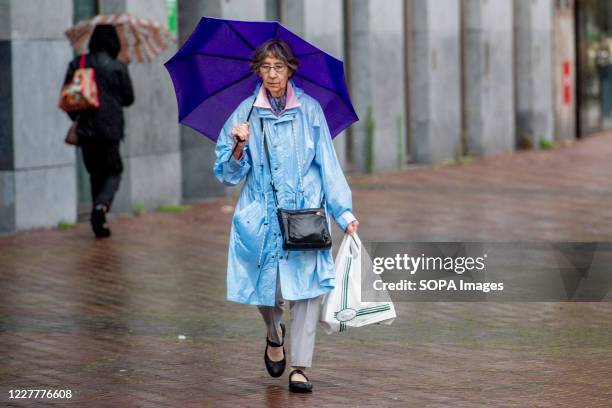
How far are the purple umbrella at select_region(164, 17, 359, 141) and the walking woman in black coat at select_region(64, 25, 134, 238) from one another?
18.5ft

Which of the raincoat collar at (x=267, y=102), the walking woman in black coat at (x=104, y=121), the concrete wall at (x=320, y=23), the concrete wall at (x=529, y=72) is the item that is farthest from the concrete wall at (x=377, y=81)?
the raincoat collar at (x=267, y=102)

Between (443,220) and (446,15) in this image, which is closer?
(443,220)

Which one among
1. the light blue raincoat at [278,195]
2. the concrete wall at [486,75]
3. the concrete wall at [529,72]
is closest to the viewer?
the light blue raincoat at [278,195]

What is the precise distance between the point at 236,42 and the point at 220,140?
50 centimetres

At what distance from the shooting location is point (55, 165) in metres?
14.4

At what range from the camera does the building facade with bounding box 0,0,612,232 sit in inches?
555

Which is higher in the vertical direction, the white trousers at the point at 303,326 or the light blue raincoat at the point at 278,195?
the light blue raincoat at the point at 278,195

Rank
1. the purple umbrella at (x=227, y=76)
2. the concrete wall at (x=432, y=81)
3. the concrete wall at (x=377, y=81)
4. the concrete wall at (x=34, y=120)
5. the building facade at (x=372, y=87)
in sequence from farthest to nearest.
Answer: the concrete wall at (x=432, y=81) < the concrete wall at (x=377, y=81) < the building facade at (x=372, y=87) < the concrete wall at (x=34, y=120) < the purple umbrella at (x=227, y=76)

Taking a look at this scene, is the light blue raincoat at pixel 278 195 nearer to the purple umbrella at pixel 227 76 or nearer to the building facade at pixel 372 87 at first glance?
the purple umbrella at pixel 227 76

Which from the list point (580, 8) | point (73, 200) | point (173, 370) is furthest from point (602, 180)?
point (173, 370)

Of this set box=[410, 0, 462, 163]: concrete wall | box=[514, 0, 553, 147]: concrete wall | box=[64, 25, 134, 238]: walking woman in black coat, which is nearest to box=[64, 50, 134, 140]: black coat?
box=[64, 25, 134, 238]: walking woman in black coat

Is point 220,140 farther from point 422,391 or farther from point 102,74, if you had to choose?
point 102,74

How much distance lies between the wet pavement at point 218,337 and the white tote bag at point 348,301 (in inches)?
13.6

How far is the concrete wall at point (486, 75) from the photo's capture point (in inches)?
952
